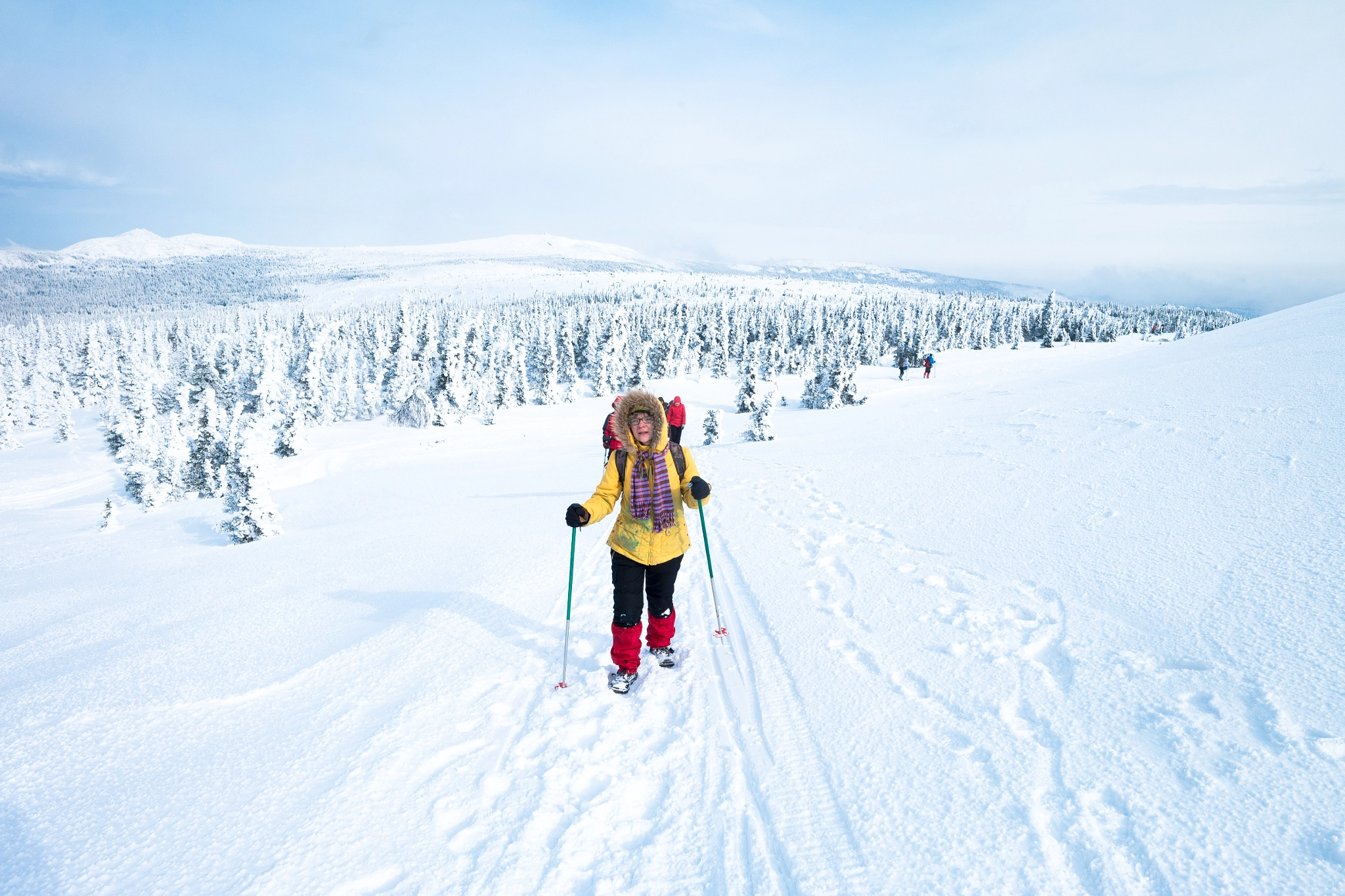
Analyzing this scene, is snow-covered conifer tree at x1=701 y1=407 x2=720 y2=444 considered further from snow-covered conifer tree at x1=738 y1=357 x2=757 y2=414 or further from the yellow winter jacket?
the yellow winter jacket

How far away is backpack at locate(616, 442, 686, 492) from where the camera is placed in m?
3.76

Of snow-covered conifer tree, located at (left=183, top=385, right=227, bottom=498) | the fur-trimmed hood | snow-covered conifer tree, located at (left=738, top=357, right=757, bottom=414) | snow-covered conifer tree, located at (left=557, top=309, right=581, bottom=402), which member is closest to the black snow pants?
the fur-trimmed hood

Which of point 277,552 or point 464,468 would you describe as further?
point 464,468

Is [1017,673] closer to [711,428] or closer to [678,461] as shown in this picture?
[678,461]

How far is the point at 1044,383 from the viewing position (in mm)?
13953

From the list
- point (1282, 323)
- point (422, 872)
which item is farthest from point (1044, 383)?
point (422, 872)

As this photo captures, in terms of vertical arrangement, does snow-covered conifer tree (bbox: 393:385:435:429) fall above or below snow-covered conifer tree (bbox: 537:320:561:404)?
below

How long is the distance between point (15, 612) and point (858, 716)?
30.8 ft

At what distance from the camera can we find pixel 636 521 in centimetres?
377

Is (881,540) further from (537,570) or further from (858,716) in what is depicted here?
(537,570)

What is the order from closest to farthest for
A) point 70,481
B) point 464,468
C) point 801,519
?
point 801,519 < point 464,468 < point 70,481

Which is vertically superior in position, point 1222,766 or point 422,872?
point 1222,766

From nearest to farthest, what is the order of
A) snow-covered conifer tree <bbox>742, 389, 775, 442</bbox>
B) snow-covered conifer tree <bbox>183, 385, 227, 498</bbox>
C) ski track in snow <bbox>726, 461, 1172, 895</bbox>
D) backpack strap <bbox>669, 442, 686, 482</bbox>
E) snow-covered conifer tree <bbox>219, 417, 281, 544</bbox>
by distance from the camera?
ski track in snow <bbox>726, 461, 1172, 895</bbox>, backpack strap <bbox>669, 442, 686, 482</bbox>, snow-covered conifer tree <bbox>219, 417, 281, 544</bbox>, snow-covered conifer tree <bbox>742, 389, 775, 442</bbox>, snow-covered conifer tree <bbox>183, 385, 227, 498</bbox>

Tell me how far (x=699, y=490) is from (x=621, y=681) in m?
1.43
